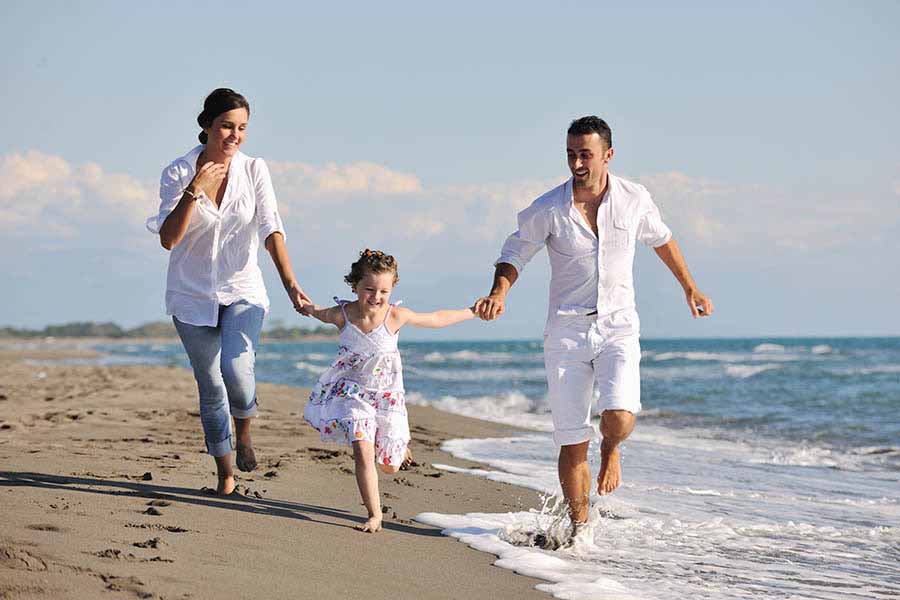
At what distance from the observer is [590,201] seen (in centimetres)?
527

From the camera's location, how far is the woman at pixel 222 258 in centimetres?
534

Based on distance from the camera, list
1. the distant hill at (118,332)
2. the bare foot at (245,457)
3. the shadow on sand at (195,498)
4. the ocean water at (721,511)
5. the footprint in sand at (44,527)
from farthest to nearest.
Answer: the distant hill at (118,332) < the bare foot at (245,457) < the shadow on sand at (195,498) < the ocean water at (721,511) < the footprint in sand at (44,527)

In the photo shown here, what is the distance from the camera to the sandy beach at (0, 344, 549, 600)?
3.83 m

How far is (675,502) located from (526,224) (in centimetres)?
276

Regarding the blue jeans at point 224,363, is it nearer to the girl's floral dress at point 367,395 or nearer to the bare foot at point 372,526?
the girl's floral dress at point 367,395

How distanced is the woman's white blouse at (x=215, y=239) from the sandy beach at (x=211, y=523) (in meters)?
1.07

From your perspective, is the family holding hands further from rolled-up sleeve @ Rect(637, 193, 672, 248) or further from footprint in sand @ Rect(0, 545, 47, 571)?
footprint in sand @ Rect(0, 545, 47, 571)

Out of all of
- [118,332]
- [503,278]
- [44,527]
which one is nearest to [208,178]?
[503,278]

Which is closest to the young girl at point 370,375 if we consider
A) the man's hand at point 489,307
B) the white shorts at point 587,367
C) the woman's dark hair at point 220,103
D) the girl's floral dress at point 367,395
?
the girl's floral dress at point 367,395

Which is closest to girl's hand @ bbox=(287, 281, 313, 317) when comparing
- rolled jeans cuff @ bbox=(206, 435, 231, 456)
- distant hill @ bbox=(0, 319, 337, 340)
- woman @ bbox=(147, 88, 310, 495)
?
woman @ bbox=(147, 88, 310, 495)

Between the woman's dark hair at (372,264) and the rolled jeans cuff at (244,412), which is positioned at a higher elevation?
the woman's dark hair at (372,264)

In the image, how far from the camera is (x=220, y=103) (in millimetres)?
5273

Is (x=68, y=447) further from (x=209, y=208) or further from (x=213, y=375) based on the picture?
(x=209, y=208)

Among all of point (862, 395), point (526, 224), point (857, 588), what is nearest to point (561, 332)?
point (526, 224)
